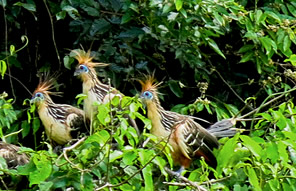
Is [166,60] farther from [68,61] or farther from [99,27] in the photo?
[68,61]

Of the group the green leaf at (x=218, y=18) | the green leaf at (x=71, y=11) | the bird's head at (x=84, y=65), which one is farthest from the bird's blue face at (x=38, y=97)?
the green leaf at (x=218, y=18)

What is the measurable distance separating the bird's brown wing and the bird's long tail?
0.29ft

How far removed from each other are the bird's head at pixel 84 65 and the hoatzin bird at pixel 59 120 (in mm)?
250

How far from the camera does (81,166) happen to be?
174 inches

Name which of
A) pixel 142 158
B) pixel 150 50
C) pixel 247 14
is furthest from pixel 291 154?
pixel 150 50

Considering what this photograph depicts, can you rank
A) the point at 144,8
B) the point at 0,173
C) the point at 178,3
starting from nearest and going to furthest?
1. the point at 0,173
2. the point at 178,3
3. the point at 144,8

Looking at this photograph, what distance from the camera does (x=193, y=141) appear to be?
5.54 meters

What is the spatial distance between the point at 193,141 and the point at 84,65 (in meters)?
0.88

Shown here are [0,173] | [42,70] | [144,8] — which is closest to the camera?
[0,173]

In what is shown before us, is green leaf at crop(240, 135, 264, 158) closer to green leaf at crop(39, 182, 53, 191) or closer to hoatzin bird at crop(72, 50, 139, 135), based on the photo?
green leaf at crop(39, 182, 53, 191)

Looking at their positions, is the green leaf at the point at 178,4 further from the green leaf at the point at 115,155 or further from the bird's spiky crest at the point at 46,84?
the green leaf at the point at 115,155

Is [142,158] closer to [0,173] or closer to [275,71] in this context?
[0,173]

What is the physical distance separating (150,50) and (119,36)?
1.54 feet

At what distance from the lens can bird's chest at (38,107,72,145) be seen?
5768mm
